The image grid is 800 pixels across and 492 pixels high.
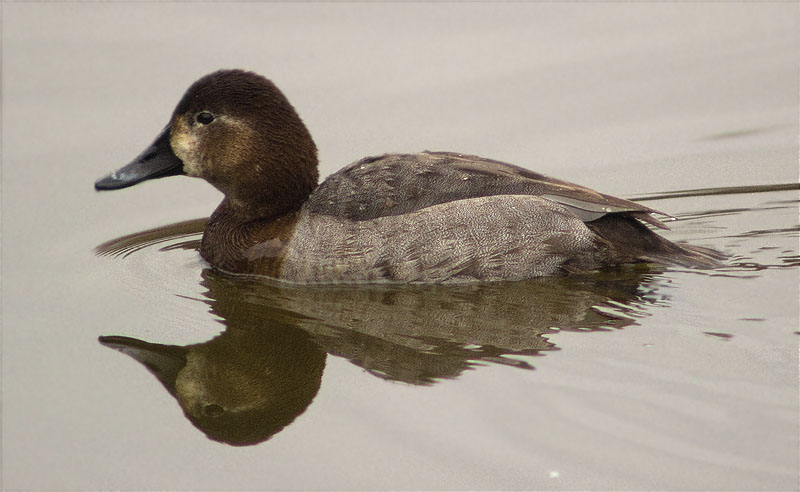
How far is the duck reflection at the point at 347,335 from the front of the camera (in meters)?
5.79

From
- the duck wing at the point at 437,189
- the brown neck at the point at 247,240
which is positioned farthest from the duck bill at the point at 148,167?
the duck wing at the point at 437,189

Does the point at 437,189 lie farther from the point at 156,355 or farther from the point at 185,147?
the point at 156,355

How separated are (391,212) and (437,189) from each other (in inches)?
12.5

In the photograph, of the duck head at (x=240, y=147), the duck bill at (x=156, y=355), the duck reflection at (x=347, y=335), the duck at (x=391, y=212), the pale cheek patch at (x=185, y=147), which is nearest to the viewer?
the duck reflection at (x=347, y=335)

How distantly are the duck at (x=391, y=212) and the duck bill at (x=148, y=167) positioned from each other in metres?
0.02

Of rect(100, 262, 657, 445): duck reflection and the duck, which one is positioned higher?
the duck

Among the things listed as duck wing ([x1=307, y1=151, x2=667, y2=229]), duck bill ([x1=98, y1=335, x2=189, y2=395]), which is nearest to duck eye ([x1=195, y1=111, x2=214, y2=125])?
duck wing ([x1=307, y1=151, x2=667, y2=229])

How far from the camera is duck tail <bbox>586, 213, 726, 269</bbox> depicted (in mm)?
7035

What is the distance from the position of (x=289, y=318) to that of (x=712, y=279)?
256 centimetres

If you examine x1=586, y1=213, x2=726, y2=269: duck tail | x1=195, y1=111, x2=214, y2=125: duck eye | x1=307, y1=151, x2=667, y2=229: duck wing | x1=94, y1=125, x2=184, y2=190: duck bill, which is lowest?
x1=586, y1=213, x2=726, y2=269: duck tail

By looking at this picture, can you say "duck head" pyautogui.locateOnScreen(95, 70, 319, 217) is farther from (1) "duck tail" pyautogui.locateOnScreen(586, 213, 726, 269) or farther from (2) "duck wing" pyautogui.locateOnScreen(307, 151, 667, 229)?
(1) "duck tail" pyautogui.locateOnScreen(586, 213, 726, 269)

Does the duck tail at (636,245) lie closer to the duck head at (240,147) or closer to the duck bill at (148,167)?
the duck head at (240,147)

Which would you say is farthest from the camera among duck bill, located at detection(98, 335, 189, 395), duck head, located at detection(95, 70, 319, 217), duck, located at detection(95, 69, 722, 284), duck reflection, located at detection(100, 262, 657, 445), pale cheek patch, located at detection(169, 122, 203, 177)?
pale cheek patch, located at detection(169, 122, 203, 177)

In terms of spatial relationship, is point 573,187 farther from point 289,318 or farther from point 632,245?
point 289,318
